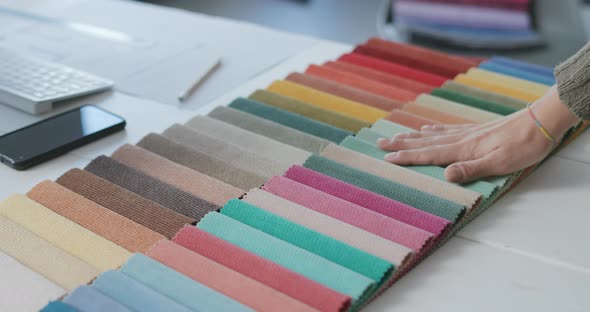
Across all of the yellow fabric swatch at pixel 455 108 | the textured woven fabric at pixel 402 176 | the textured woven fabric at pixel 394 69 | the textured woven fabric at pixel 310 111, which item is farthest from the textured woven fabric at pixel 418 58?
the textured woven fabric at pixel 402 176

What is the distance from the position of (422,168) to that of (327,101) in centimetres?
25

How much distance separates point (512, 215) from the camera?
3.07 feet

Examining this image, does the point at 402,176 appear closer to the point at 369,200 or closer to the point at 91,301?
the point at 369,200

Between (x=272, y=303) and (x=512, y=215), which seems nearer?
(x=272, y=303)

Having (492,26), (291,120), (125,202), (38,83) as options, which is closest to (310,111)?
(291,120)

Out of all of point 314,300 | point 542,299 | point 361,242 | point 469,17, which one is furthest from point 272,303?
point 469,17

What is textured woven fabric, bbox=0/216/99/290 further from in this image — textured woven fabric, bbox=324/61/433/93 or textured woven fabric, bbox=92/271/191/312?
textured woven fabric, bbox=324/61/433/93

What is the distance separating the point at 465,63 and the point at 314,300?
786 millimetres

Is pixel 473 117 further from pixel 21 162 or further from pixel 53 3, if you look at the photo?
pixel 53 3

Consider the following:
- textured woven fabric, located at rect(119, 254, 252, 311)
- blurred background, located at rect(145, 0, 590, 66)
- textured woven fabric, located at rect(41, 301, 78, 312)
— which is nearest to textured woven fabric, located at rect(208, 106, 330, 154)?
textured woven fabric, located at rect(119, 254, 252, 311)

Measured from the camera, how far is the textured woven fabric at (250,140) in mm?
1015

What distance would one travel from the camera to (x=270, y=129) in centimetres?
109

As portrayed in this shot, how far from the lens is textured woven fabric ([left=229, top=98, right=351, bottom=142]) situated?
1085mm

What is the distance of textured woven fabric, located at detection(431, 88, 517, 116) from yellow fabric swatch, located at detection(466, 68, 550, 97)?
102 mm
